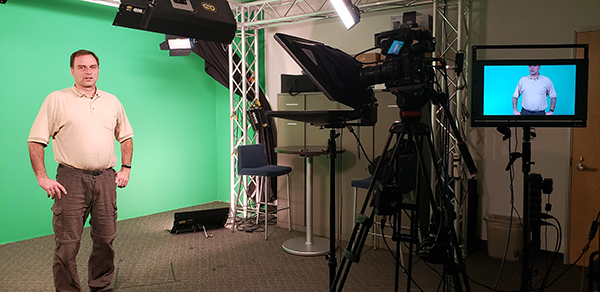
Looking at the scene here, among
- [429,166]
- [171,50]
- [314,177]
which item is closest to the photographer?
[429,166]

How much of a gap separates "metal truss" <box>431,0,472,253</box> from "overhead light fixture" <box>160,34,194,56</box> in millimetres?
2945

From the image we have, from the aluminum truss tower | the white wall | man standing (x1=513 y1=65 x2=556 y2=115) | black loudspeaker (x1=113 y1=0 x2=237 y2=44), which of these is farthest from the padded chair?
man standing (x1=513 y1=65 x2=556 y2=115)

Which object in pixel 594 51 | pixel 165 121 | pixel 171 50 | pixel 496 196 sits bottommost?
pixel 496 196

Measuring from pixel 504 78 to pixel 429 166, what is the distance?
5.65 feet

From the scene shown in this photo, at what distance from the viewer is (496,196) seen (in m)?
4.09

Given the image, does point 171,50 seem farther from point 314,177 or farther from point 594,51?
point 594,51

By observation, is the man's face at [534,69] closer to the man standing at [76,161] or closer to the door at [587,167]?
the door at [587,167]

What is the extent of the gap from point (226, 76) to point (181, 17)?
11.0ft

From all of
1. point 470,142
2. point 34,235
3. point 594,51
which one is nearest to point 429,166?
point 470,142

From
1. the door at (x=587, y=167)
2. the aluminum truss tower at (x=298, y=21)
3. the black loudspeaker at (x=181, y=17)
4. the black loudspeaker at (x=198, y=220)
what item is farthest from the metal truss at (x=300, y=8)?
the black loudspeaker at (x=198, y=220)

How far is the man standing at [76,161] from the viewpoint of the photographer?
264cm

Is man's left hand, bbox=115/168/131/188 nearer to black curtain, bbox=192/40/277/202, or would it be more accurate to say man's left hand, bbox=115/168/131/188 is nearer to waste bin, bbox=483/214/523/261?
black curtain, bbox=192/40/277/202

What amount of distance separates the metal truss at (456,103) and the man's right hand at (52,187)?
9.65 feet

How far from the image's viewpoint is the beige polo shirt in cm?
264
